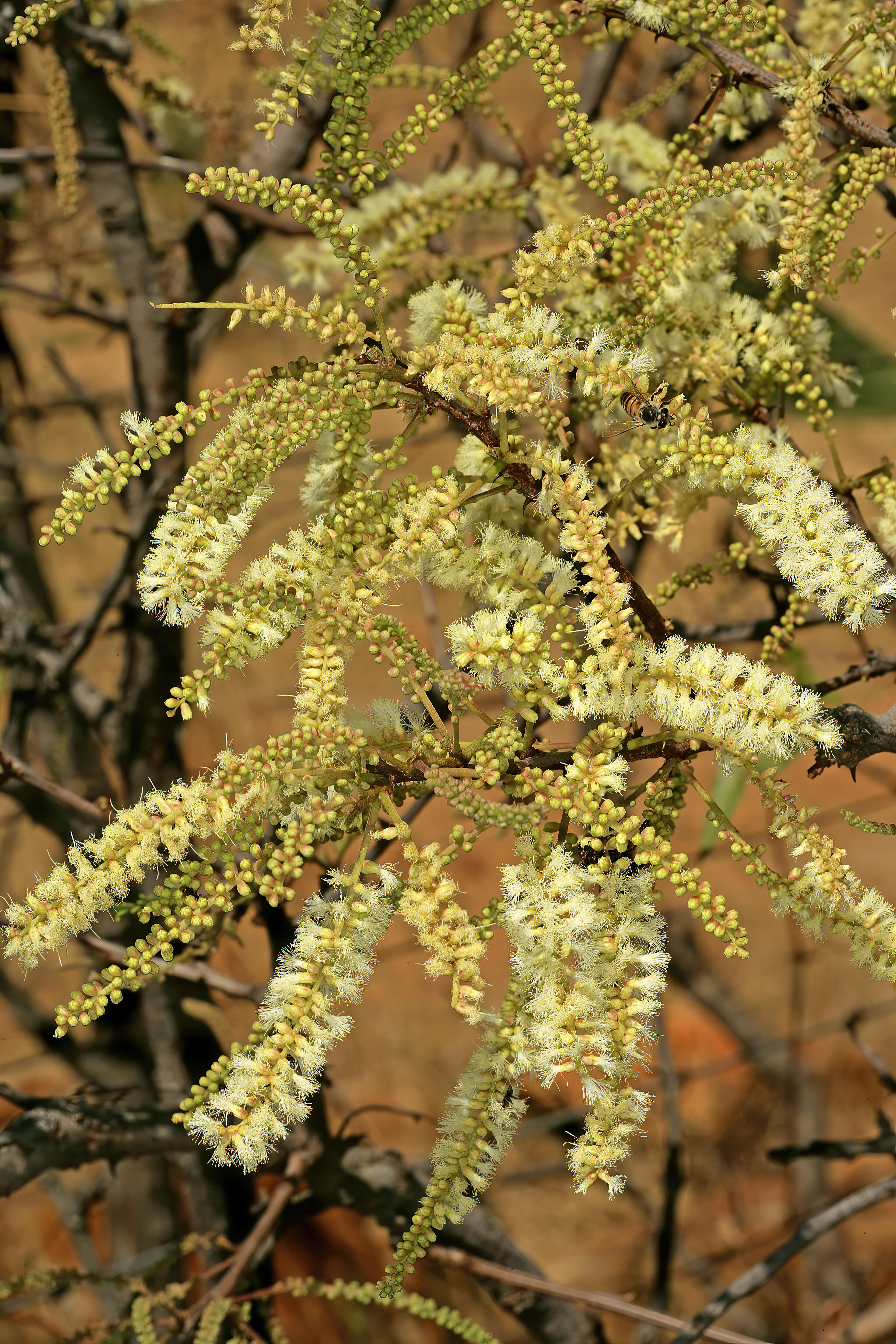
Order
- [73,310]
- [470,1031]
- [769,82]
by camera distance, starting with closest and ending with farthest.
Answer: [769,82] → [73,310] → [470,1031]

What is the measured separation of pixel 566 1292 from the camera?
128cm

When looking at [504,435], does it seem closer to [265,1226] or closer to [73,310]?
[265,1226]

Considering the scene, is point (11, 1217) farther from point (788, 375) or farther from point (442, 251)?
point (788, 375)

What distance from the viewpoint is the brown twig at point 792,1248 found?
125 cm

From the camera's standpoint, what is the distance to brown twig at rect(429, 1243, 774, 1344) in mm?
1228

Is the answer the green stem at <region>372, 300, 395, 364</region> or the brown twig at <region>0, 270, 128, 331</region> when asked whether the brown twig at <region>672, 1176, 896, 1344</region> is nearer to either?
the green stem at <region>372, 300, 395, 364</region>

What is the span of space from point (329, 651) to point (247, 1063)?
0.28 m

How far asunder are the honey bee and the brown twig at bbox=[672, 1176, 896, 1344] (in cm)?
102

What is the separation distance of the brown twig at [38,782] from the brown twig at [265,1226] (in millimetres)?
516

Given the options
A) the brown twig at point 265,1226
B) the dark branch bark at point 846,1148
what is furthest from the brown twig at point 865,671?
the brown twig at point 265,1226

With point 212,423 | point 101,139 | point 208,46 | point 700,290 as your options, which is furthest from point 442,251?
point 208,46

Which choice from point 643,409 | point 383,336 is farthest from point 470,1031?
point 383,336

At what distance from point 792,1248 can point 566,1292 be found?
301 millimetres

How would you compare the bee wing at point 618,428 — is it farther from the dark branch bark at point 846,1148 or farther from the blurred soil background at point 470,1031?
the dark branch bark at point 846,1148
